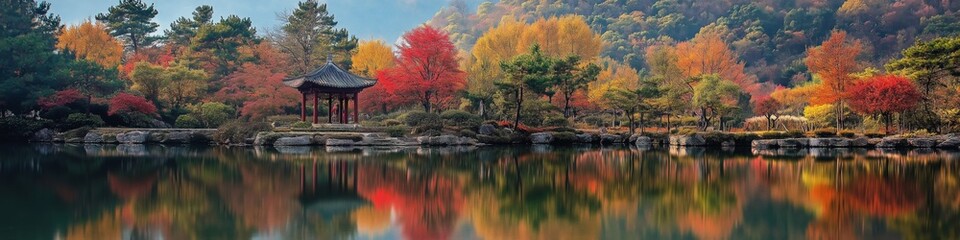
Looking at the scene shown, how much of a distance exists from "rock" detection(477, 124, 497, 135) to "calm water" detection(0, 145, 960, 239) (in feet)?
37.2

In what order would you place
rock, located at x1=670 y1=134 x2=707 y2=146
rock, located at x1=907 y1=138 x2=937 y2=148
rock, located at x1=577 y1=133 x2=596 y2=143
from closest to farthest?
rock, located at x1=907 y1=138 x2=937 y2=148, rock, located at x1=670 y1=134 x2=707 y2=146, rock, located at x1=577 y1=133 x2=596 y2=143

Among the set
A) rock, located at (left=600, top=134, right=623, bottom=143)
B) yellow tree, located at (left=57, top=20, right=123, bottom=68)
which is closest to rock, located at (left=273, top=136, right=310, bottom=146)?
rock, located at (left=600, top=134, right=623, bottom=143)

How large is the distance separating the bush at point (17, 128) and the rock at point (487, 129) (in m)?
18.3

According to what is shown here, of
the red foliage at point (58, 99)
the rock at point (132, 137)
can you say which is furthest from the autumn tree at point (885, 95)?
the red foliage at point (58, 99)

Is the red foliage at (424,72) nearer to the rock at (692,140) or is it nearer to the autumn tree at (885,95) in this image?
the rock at (692,140)

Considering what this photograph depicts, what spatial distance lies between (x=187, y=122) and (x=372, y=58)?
14657 mm

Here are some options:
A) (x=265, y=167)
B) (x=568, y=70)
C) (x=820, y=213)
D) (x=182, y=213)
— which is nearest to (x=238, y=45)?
(x=568, y=70)

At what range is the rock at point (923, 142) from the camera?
1072 inches

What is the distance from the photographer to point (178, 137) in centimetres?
3147

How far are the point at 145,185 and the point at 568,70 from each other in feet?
75.6

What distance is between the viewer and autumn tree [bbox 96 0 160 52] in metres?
47.1

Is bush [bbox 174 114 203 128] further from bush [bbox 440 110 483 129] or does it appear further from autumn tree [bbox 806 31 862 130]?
autumn tree [bbox 806 31 862 130]

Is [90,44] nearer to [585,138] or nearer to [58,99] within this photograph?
[58,99]

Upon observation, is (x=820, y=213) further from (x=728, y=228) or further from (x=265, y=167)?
(x=265, y=167)
